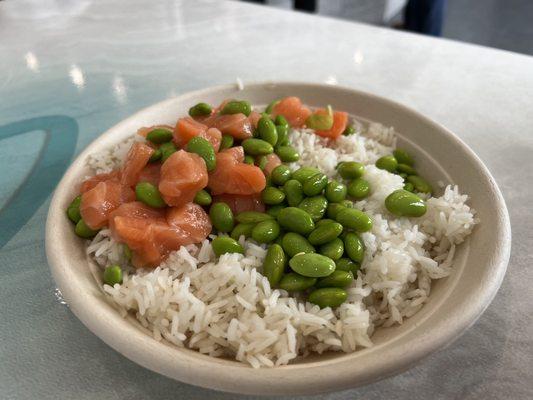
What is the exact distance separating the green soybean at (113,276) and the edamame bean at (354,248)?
37.7 inches

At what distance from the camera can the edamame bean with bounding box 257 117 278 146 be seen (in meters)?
2.43

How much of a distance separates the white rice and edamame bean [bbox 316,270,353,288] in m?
0.06

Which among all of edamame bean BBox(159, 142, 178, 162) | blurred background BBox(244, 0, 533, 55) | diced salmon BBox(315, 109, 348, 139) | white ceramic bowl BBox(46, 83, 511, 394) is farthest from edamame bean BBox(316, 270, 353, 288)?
blurred background BBox(244, 0, 533, 55)

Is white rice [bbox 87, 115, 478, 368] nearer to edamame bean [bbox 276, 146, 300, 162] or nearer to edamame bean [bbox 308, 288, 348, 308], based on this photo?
edamame bean [bbox 308, 288, 348, 308]

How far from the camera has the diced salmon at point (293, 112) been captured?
2787 millimetres

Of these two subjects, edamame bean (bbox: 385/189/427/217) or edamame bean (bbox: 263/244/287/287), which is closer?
edamame bean (bbox: 263/244/287/287)

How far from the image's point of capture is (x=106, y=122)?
345 cm

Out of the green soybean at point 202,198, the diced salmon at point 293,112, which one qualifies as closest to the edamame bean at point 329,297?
the green soybean at point 202,198

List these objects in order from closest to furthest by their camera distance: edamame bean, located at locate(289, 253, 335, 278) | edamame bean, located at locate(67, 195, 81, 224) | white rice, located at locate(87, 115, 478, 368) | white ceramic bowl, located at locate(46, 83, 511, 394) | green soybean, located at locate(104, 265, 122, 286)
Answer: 1. white ceramic bowl, located at locate(46, 83, 511, 394)
2. white rice, located at locate(87, 115, 478, 368)
3. edamame bean, located at locate(289, 253, 335, 278)
4. green soybean, located at locate(104, 265, 122, 286)
5. edamame bean, located at locate(67, 195, 81, 224)

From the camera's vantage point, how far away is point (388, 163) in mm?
2531

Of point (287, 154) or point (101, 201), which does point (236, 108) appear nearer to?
point (287, 154)

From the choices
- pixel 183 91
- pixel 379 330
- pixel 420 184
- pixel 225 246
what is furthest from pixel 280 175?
pixel 183 91

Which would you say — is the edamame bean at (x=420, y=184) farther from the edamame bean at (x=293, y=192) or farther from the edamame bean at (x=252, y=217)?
the edamame bean at (x=252, y=217)

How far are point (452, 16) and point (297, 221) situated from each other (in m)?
8.85
